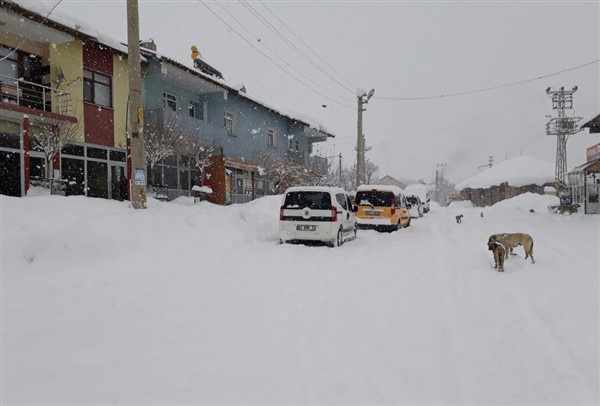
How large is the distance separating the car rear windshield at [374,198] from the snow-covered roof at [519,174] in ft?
134

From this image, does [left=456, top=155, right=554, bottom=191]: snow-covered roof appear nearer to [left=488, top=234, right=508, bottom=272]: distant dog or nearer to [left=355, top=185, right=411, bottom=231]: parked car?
[left=355, top=185, right=411, bottom=231]: parked car

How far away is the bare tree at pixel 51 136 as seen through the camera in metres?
13.0

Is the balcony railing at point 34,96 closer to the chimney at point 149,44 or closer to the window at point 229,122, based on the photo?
the chimney at point 149,44

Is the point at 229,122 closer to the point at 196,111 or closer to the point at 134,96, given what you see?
the point at 196,111

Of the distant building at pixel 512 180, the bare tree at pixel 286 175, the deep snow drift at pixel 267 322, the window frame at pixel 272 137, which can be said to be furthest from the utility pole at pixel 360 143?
the distant building at pixel 512 180

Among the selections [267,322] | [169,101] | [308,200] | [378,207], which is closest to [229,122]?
[169,101]

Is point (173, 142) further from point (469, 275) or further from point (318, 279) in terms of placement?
point (469, 275)

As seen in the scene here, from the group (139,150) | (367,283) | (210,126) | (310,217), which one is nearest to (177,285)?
(367,283)

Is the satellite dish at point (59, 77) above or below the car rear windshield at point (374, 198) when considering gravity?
above

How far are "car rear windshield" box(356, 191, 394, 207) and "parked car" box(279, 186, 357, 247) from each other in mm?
4933

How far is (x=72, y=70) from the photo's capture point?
1530cm

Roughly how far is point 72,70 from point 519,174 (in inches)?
2035

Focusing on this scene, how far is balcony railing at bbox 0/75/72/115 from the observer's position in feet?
44.9

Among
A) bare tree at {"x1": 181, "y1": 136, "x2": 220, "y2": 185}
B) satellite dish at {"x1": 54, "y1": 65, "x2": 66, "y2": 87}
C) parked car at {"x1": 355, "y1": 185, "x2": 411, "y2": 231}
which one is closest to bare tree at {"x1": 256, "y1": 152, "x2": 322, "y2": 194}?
bare tree at {"x1": 181, "y1": 136, "x2": 220, "y2": 185}
